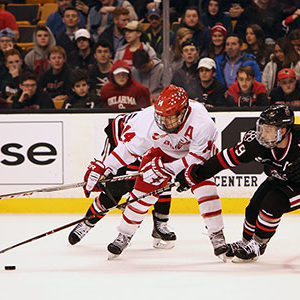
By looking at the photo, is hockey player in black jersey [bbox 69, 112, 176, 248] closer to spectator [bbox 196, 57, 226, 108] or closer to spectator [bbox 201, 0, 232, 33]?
spectator [bbox 196, 57, 226, 108]

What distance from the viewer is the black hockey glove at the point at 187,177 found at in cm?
410

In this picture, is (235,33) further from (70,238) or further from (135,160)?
(70,238)

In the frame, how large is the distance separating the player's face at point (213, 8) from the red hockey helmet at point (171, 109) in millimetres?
3057

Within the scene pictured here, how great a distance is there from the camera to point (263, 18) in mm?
7023

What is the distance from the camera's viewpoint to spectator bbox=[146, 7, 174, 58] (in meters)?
6.60

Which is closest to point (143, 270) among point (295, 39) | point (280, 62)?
point (280, 62)

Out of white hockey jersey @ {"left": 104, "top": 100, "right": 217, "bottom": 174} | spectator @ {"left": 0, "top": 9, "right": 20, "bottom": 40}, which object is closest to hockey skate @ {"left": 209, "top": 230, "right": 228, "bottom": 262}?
white hockey jersey @ {"left": 104, "top": 100, "right": 217, "bottom": 174}

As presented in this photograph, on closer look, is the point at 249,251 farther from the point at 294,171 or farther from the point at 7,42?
the point at 7,42

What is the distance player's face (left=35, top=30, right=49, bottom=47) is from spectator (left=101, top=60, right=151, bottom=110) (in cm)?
93

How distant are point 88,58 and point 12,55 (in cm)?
79

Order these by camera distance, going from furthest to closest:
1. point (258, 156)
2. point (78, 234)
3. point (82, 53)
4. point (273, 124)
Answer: point (82, 53) → point (78, 234) → point (258, 156) → point (273, 124)

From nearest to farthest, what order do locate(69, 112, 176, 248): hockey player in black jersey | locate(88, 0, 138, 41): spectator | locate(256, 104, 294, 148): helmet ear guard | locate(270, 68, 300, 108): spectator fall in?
locate(256, 104, 294, 148): helmet ear guard < locate(69, 112, 176, 248): hockey player in black jersey < locate(270, 68, 300, 108): spectator < locate(88, 0, 138, 41): spectator

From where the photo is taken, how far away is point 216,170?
411 cm

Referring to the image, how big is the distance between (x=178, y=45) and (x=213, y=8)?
30.7 inches
